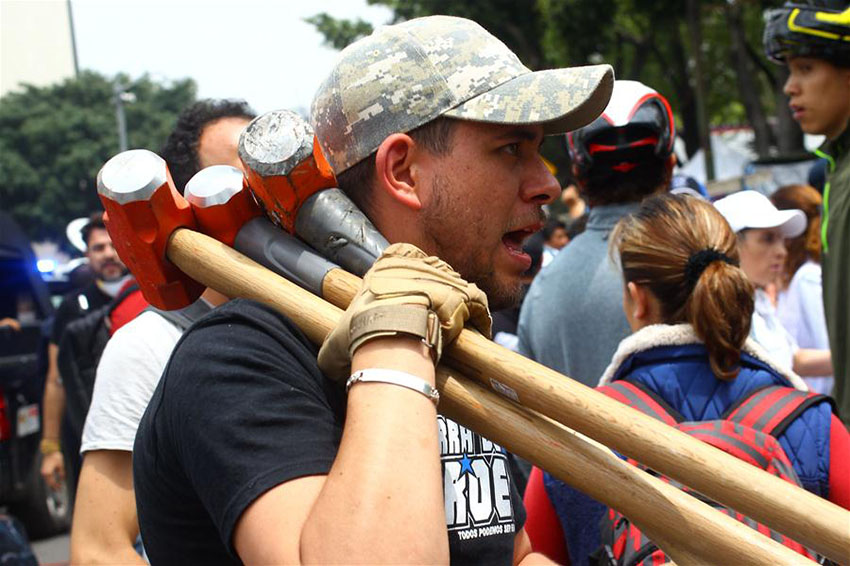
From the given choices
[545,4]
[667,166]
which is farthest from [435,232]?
[545,4]

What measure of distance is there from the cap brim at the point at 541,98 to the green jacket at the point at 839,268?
5.99 feet

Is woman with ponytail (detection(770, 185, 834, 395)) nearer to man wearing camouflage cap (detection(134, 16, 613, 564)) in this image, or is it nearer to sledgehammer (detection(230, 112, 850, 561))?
man wearing camouflage cap (detection(134, 16, 613, 564))

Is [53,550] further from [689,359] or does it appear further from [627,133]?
[689,359]

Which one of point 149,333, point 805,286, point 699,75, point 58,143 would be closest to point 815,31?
point 805,286

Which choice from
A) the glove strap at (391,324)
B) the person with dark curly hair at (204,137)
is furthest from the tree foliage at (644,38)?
the glove strap at (391,324)

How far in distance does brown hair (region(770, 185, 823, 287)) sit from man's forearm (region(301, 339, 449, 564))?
4375mm

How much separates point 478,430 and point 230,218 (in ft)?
2.15

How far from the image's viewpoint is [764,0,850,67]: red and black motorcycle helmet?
362 cm

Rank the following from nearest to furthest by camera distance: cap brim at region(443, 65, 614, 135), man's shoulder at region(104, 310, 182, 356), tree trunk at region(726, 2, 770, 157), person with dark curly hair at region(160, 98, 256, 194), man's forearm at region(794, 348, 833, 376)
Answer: cap brim at region(443, 65, 614, 135)
man's shoulder at region(104, 310, 182, 356)
person with dark curly hair at region(160, 98, 256, 194)
man's forearm at region(794, 348, 833, 376)
tree trunk at region(726, 2, 770, 157)

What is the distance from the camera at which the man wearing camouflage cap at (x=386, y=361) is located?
4.67ft

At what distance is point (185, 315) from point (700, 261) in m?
1.41

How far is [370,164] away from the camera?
204cm

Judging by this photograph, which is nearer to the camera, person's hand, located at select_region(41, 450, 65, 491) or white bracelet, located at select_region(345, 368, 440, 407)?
white bracelet, located at select_region(345, 368, 440, 407)

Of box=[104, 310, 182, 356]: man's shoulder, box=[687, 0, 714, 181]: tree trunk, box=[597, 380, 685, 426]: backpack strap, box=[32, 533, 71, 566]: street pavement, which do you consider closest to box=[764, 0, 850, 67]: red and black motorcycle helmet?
box=[597, 380, 685, 426]: backpack strap
